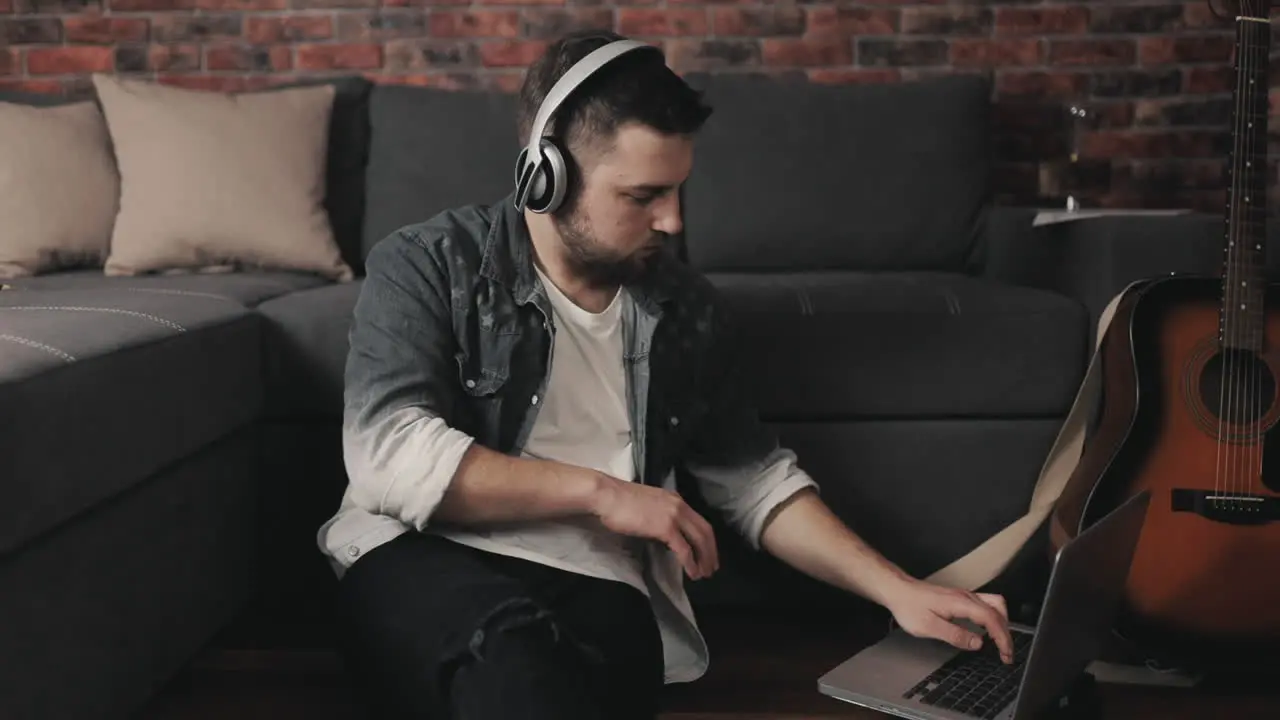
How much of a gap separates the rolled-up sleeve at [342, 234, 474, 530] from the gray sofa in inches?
10.8

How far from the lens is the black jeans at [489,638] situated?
3.71 ft

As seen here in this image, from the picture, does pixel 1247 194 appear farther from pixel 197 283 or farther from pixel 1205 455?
pixel 197 283

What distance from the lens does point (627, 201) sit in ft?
4.37

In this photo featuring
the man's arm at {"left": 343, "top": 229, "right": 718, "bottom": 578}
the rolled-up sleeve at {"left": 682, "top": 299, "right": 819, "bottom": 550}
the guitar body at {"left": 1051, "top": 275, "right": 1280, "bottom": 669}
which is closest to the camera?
the man's arm at {"left": 343, "top": 229, "right": 718, "bottom": 578}

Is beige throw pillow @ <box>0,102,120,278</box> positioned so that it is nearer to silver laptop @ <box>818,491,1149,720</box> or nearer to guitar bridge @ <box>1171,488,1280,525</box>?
silver laptop @ <box>818,491,1149,720</box>

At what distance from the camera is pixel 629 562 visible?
4.69 ft

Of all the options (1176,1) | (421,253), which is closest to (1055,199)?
(1176,1)

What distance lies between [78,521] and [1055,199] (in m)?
2.32

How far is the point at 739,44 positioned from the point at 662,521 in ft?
6.34

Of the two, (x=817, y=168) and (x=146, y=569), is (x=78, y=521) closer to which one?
(x=146, y=569)

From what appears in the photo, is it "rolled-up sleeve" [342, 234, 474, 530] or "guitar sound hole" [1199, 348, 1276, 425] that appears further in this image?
"guitar sound hole" [1199, 348, 1276, 425]

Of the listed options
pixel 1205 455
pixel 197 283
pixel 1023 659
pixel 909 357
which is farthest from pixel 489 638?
pixel 197 283

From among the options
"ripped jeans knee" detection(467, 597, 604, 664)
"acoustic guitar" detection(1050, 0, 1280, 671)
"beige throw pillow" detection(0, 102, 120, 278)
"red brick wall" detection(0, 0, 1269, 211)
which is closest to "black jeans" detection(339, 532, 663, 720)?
"ripped jeans knee" detection(467, 597, 604, 664)

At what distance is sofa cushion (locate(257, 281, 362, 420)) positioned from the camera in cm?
183
